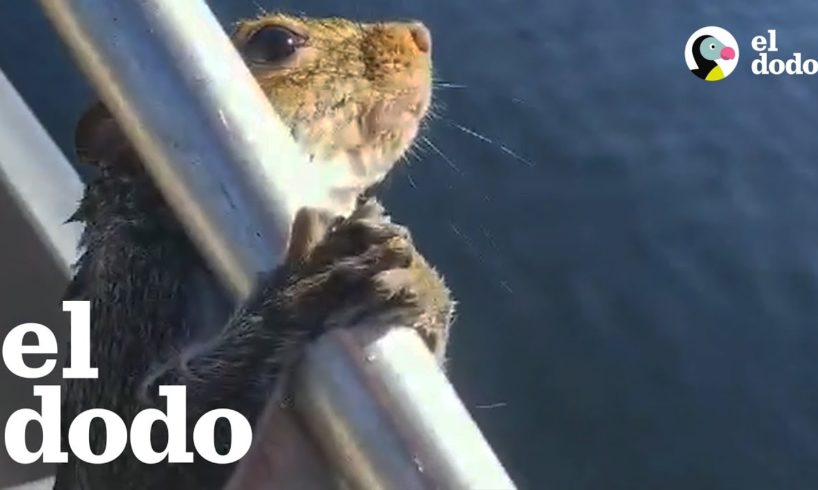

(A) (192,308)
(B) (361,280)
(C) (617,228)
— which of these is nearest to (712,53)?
(C) (617,228)

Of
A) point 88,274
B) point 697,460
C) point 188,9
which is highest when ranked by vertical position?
point 188,9

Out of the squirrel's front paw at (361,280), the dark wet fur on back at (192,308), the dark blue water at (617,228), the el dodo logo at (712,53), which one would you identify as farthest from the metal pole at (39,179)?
the el dodo logo at (712,53)

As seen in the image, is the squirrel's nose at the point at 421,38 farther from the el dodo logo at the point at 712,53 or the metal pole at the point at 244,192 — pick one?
the el dodo logo at the point at 712,53

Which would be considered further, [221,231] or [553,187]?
[553,187]

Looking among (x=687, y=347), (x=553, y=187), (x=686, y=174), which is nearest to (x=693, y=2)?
(x=686, y=174)

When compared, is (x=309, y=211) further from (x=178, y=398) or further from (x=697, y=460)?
(x=697, y=460)

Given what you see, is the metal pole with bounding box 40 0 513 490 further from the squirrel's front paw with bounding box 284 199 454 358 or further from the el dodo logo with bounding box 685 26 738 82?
the el dodo logo with bounding box 685 26 738 82

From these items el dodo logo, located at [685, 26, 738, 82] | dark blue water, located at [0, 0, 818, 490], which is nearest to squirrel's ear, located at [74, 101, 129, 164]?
dark blue water, located at [0, 0, 818, 490]
